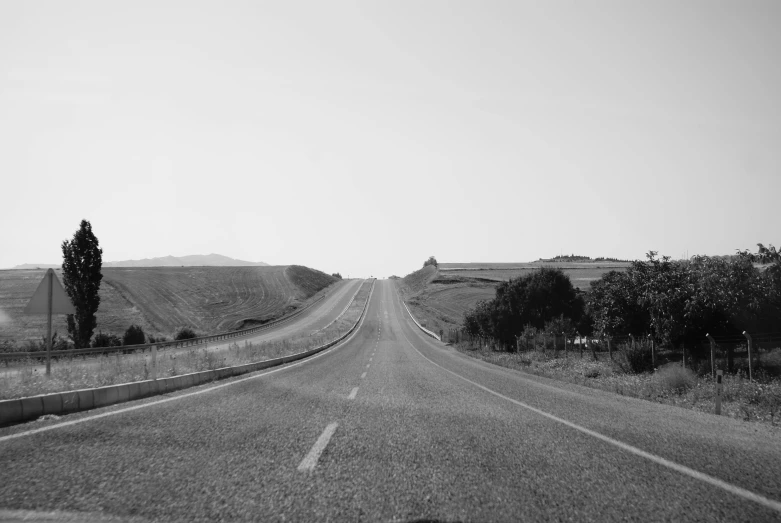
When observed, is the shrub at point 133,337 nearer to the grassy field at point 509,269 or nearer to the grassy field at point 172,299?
the grassy field at point 172,299

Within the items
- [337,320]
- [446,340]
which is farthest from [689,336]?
[337,320]

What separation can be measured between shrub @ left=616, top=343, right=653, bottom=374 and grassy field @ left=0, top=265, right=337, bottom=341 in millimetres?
56461

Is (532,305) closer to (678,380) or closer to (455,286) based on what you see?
(678,380)

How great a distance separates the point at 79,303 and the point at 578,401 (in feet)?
161

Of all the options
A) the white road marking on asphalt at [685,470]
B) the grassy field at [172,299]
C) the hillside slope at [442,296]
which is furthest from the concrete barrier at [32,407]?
the hillside slope at [442,296]

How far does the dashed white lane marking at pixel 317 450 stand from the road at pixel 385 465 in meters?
0.03

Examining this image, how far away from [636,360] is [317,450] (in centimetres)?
2143

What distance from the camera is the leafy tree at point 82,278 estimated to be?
159ft

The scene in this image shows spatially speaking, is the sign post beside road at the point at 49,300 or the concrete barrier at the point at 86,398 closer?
the concrete barrier at the point at 86,398

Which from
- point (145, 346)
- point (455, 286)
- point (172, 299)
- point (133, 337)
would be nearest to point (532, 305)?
point (145, 346)

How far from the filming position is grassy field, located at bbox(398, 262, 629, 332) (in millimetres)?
93125

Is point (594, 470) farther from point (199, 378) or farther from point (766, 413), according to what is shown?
point (199, 378)

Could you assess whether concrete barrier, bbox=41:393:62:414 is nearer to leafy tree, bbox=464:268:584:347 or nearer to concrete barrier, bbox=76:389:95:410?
concrete barrier, bbox=76:389:95:410

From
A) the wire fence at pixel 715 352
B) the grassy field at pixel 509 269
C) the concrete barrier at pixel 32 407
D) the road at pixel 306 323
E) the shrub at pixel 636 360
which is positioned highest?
the grassy field at pixel 509 269
